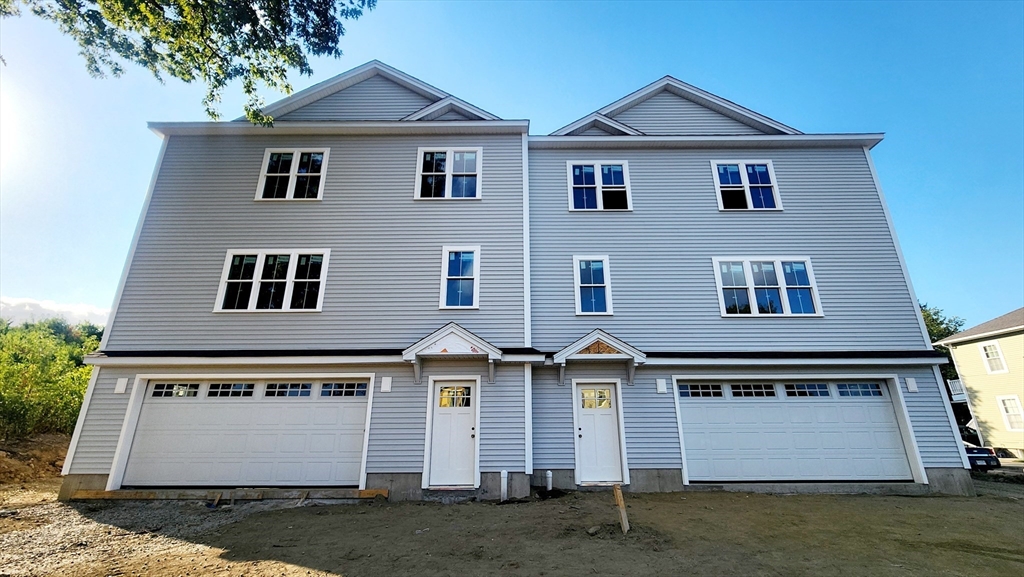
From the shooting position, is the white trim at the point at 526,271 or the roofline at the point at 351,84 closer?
the white trim at the point at 526,271

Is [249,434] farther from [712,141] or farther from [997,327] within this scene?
[997,327]

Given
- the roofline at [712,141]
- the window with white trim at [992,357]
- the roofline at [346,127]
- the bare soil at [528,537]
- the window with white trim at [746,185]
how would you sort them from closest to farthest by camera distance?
the bare soil at [528,537] → the roofline at [346,127] → the window with white trim at [746,185] → the roofline at [712,141] → the window with white trim at [992,357]

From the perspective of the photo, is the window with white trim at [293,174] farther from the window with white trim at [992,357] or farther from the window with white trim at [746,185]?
the window with white trim at [992,357]

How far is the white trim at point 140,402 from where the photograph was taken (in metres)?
8.41

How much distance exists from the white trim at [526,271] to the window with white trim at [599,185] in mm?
1328

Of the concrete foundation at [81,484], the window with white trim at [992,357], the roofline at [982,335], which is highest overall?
the roofline at [982,335]

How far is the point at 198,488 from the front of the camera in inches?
331

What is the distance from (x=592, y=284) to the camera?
33.8 ft

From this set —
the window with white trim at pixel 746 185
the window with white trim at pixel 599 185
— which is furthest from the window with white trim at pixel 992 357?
the window with white trim at pixel 599 185

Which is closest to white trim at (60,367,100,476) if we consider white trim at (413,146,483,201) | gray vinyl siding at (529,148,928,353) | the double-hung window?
the double-hung window

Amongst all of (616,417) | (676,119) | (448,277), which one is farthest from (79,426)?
(676,119)

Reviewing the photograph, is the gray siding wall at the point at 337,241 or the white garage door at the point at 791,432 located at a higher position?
the gray siding wall at the point at 337,241

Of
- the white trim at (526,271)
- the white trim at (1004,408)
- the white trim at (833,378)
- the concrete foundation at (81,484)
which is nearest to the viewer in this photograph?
the concrete foundation at (81,484)

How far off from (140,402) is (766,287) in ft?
A: 48.7
